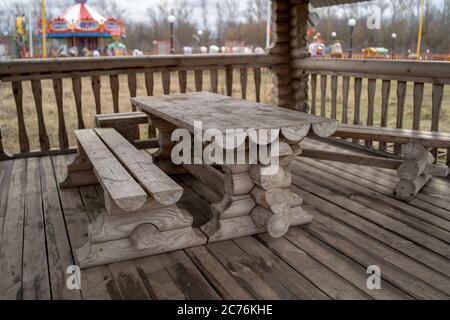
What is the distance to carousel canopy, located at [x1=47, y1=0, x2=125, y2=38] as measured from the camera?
2591 centimetres

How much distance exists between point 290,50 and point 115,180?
4.12 m

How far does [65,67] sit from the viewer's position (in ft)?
16.5

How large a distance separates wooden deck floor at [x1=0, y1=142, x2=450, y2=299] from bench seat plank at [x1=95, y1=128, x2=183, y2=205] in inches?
16.7

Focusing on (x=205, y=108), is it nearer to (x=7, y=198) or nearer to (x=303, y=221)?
(x=303, y=221)

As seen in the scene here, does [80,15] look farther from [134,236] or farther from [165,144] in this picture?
[134,236]

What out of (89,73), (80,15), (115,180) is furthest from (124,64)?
(80,15)

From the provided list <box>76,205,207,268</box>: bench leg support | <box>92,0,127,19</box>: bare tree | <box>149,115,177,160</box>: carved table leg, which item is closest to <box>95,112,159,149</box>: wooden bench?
<box>149,115,177,160</box>: carved table leg

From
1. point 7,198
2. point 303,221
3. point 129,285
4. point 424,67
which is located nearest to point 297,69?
point 424,67

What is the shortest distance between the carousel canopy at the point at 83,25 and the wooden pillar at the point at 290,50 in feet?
70.6

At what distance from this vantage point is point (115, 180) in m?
2.62

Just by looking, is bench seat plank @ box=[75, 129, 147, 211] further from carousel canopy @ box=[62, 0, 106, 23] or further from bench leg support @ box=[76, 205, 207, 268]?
carousel canopy @ box=[62, 0, 106, 23]

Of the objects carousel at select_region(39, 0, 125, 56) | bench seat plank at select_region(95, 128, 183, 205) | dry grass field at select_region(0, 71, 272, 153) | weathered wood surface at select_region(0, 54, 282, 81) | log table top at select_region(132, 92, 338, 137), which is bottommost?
dry grass field at select_region(0, 71, 272, 153)

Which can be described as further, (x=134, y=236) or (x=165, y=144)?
(x=165, y=144)

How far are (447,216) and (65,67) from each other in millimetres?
4136
